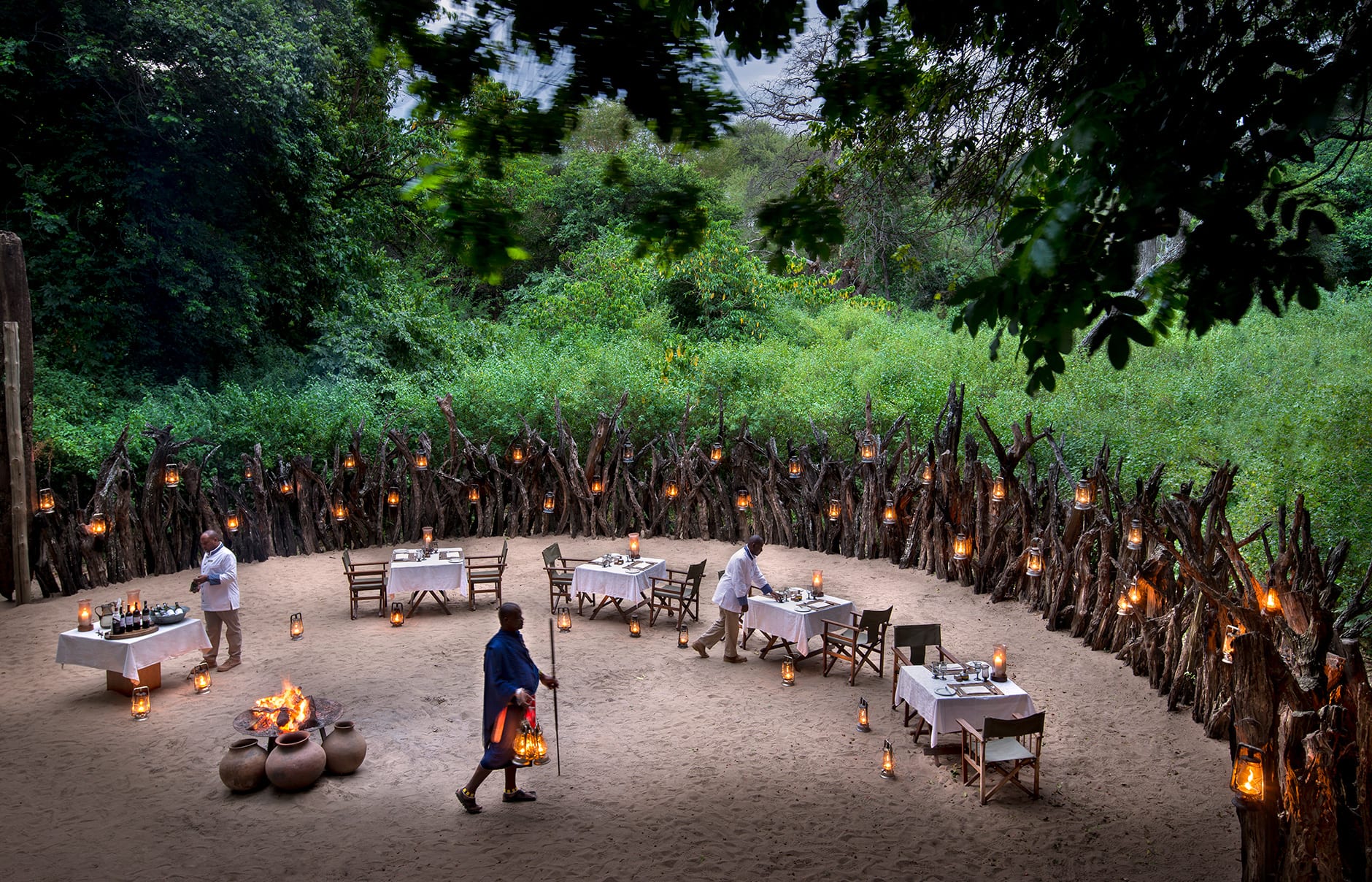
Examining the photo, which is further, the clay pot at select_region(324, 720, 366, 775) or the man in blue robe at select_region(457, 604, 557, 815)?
the clay pot at select_region(324, 720, 366, 775)

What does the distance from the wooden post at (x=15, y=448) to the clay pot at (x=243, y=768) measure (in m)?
7.28

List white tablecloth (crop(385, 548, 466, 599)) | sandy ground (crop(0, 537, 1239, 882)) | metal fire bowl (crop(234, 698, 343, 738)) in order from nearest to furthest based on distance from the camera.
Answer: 1. sandy ground (crop(0, 537, 1239, 882))
2. metal fire bowl (crop(234, 698, 343, 738))
3. white tablecloth (crop(385, 548, 466, 599))

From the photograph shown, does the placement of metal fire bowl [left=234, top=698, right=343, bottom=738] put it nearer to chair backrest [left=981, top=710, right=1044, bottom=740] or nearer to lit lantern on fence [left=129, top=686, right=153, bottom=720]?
lit lantern on fence [left=129, top=686, right=153, bottom=720]

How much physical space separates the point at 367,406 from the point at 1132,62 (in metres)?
15.8

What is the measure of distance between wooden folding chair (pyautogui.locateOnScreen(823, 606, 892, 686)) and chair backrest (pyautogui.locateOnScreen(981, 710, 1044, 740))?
7.88 ft

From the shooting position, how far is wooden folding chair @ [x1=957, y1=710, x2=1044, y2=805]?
6.89m

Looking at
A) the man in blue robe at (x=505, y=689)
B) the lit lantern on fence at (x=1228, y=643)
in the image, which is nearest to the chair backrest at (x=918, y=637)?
the lit lantern on fence at (x=1228, y=643)

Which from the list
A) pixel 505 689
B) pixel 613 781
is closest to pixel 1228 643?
pixel 613 781

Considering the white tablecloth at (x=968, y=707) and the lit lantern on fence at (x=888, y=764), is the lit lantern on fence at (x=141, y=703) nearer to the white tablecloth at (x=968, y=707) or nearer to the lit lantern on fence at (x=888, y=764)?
the lit lantern on fence at (x=888, y=764)

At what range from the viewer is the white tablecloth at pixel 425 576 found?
11680 mm

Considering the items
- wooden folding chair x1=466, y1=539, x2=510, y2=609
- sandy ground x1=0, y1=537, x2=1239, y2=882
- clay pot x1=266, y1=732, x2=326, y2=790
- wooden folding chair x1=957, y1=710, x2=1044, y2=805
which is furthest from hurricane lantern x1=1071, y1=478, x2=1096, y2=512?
clay pot x1=266, y1=732, x2=326, y2=790

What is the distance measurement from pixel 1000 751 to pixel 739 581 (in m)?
3.46

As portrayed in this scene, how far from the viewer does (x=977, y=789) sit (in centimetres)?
723

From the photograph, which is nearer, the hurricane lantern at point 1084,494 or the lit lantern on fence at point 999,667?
the lit lantern on fence at point 999,667
